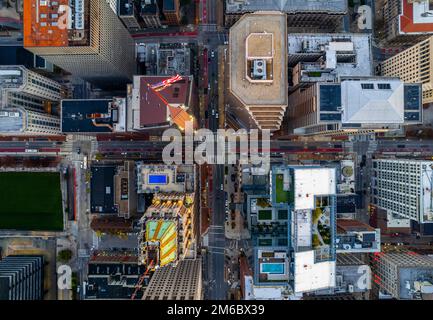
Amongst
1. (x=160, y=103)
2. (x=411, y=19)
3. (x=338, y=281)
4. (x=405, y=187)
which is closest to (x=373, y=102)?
(x=405, y=187)

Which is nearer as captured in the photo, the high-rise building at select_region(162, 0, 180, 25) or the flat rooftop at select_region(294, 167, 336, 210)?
the flat rooftop at select_region(294, 167, 336, 210)

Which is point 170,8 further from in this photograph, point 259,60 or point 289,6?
point 259,60

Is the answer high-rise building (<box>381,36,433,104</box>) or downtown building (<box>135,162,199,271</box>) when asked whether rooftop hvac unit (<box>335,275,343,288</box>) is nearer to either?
downtown building (<box>135,162,199,271</box>)

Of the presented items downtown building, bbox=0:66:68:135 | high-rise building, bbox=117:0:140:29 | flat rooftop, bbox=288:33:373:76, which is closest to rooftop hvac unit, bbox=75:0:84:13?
high-rise building, bbox=117:0:140:29

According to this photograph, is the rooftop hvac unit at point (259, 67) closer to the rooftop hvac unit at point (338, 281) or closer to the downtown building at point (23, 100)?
the downtown building at point (23, 100)

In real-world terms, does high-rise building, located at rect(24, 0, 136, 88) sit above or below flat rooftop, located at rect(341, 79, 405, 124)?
above

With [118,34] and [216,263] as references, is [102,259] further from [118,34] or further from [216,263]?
[118,34]

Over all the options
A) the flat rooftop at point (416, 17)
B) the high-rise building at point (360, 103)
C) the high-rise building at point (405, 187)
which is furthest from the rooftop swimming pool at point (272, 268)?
the flat rooftop at point (416, 17)
